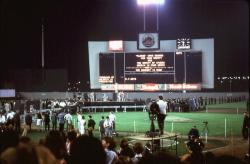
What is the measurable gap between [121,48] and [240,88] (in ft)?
119

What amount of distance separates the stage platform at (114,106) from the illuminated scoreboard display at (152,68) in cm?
234

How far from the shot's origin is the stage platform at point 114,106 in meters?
46.4

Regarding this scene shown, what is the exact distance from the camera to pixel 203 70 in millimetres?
47844

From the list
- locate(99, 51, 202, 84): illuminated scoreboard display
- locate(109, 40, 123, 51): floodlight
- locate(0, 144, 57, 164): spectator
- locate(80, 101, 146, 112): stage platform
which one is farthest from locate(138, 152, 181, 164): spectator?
locate(109, 40, 123, 51): floodlight

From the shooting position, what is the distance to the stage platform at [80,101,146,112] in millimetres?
46438

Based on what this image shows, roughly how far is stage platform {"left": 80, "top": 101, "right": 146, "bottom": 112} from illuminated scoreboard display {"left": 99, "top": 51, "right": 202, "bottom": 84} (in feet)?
7.67

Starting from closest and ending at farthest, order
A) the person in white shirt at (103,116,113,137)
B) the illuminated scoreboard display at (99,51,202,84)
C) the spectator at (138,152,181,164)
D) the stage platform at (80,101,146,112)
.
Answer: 1. the spectator at (138,152,181,164)
2. the person in white shirt at (103,116,113,137)
3. the illuminated scoreboard display at (99,51,202,84)
4. the stage platform at (80,101,146,112)

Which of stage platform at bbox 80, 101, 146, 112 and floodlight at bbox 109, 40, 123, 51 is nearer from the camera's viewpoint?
stage platform at bbox 80, 101, 146, 112

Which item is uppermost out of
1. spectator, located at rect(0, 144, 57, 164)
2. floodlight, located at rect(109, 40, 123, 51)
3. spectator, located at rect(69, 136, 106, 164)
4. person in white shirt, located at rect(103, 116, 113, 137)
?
floodlight, located at rect(109, 40, 123, 51)

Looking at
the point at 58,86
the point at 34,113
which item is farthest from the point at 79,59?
the point at 34,113

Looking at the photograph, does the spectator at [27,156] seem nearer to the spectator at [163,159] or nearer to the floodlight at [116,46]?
the spectator at [163,159]

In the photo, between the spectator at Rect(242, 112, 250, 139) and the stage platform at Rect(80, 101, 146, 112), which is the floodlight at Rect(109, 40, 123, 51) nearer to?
the stage platform at Rect(80, 101, 146, 112)

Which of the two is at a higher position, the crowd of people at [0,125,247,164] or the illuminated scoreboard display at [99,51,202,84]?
the illuminated scoreboard display at [99,51,202,84]

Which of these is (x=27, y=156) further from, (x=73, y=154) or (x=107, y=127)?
(x=107, y=127)
